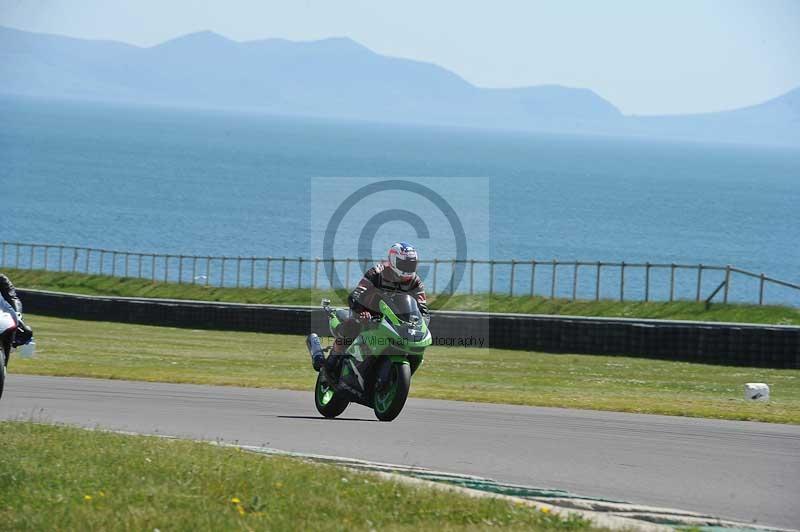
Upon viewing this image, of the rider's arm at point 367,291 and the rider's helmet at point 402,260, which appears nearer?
the rider's helmet at point 402,260

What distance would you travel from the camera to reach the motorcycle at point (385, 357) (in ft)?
42.4

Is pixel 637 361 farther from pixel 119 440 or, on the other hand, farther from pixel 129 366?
pixel 119 440

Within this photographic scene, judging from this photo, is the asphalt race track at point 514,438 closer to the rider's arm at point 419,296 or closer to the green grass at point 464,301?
the rider's arm at point 419,296

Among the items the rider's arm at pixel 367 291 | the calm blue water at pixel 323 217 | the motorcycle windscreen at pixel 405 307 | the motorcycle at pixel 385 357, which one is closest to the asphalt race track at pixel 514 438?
the motorcycle at pixel 385 357

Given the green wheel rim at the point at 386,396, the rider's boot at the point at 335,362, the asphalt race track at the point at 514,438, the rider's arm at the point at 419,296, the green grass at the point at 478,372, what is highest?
the rider's arm at the point at 419,296

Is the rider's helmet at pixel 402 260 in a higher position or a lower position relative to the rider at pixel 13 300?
higher

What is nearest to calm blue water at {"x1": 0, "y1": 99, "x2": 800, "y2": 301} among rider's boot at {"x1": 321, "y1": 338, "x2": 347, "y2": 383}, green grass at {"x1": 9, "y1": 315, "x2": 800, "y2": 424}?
green grass at {"x1": 9, "y1": 315, "x2": 800, "y2": 424}

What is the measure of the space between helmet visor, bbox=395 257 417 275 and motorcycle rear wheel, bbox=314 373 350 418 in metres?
2.01

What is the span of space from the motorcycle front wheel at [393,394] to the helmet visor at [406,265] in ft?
3.40

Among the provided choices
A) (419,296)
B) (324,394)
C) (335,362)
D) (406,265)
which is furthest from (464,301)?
(406,265)

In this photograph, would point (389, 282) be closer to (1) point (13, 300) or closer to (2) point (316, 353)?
(2) point (316, 353)

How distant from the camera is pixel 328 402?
14.5 meters

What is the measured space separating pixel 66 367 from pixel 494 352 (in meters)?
10.6

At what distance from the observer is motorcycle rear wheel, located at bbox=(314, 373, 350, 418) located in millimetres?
14344
